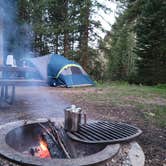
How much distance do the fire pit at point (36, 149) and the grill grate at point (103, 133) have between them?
63mm

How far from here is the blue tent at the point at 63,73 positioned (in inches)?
339

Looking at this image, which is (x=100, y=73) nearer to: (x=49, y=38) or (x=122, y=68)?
(x=122, y=68)

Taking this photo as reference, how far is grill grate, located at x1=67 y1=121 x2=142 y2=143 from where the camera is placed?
2256 mm

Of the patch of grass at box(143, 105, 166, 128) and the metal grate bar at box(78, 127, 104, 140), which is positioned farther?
the patch of grass at box(143, 105, 166, 128)

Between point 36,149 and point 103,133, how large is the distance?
2.26ft

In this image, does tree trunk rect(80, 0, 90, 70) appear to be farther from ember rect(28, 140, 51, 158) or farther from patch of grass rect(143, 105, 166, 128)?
ember rect(28, 140, 51, 158)

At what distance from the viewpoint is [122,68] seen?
51.3 ft

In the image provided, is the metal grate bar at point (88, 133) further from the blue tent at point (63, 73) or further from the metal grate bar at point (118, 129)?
the blue tent at point (63, 73)

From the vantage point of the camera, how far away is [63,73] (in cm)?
866

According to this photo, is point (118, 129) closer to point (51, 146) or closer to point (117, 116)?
point (51, 146)

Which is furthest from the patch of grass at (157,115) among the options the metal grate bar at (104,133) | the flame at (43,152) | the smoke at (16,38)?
the smoke at (16,38)

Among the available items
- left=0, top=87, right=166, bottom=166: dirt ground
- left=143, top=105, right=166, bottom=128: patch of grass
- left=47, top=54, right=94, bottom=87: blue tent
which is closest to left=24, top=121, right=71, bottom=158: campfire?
left=0, top=87, right=166, bottom=166: dirt ground

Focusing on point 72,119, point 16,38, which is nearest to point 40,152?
point 72,119

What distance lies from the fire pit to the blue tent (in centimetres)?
577
